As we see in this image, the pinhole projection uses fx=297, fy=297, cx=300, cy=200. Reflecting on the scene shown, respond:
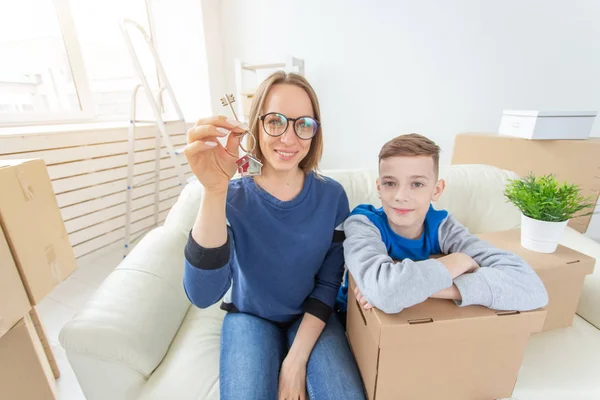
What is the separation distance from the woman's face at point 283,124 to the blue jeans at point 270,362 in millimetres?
444

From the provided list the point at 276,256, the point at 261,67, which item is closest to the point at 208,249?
the point at 276,256

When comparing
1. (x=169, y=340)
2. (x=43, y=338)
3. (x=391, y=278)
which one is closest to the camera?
(x=391, y=278)

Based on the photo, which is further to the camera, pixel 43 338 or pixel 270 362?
pixel 43 338

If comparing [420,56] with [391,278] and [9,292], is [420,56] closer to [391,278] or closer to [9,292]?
[391,278]

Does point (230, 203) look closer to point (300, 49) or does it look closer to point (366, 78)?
point (366, 78)

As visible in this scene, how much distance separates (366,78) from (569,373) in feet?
5.47

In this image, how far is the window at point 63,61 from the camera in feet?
5.60

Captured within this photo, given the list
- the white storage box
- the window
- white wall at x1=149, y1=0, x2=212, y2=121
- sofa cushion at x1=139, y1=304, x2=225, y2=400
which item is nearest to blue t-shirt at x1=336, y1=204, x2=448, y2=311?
sofa cushion at x1=139, y1=304, x2=225, y2=400

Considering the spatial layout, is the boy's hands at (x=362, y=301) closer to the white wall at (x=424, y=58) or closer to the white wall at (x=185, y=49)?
the white wall at (x=424, y=58)

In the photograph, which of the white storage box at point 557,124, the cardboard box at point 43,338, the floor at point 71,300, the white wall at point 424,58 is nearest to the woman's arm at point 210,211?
the cardboard box at point 43,338

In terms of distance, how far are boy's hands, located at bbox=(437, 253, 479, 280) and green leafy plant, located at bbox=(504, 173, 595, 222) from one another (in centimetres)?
30

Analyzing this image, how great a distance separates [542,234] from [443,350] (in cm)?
50

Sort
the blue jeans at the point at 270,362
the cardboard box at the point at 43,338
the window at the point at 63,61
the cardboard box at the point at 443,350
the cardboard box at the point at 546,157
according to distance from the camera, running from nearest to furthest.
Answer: the cardboard box at the point at 443,350 < the blue jeans at the point at 270,362 < the cardboard box at the point at 43,338 < the cardboard box at the point at 546,157 < the window at the point at 63,61

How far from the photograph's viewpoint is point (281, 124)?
2.37 feet
